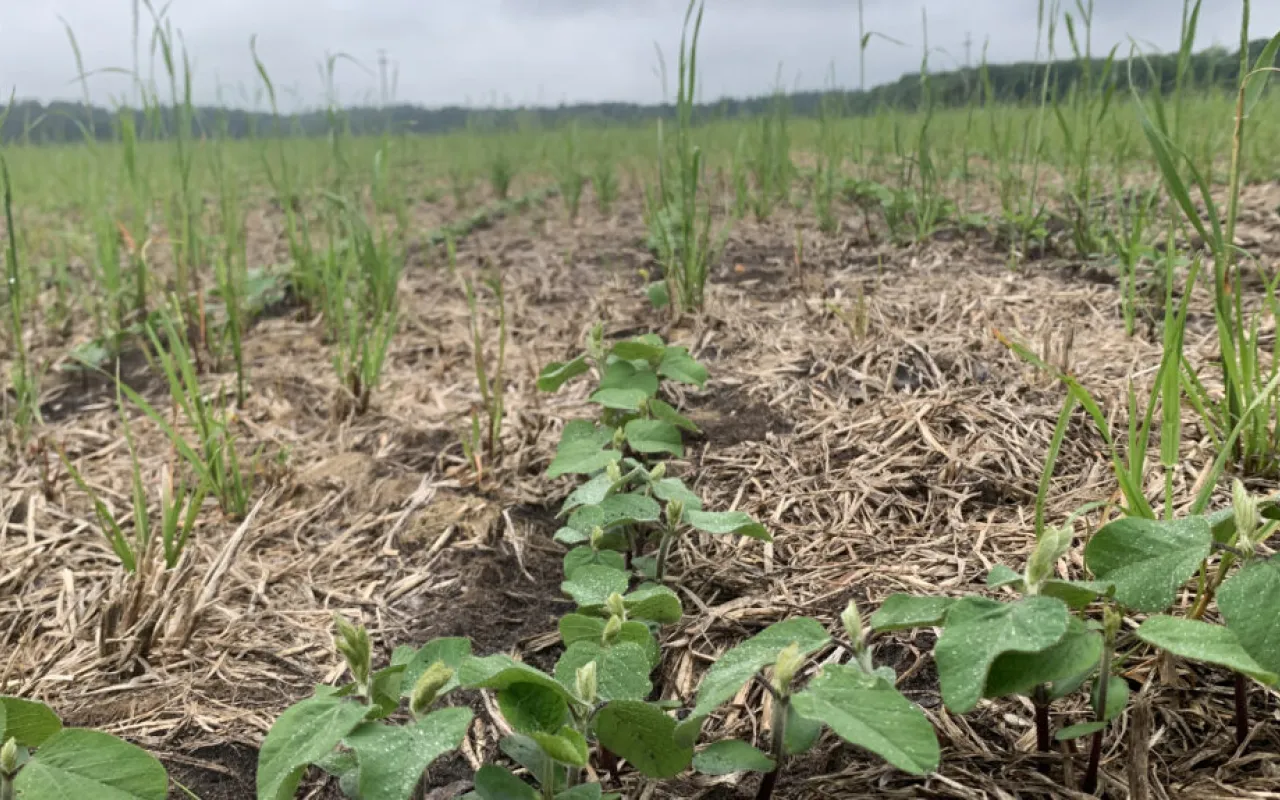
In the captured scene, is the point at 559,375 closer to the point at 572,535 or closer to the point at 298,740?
the point at 572,535

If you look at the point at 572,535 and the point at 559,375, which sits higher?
the point at 559,375

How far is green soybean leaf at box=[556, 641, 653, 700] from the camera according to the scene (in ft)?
2.38

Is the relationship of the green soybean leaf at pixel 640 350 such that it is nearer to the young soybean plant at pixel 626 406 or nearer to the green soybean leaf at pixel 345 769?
the young soybean plant at pixel 626 406

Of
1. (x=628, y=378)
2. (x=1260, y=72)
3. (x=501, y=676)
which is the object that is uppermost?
(x=1260, y=72)

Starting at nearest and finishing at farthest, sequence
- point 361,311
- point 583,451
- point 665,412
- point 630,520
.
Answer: point 630,520, point 583,451, point 665,412, point 361,311

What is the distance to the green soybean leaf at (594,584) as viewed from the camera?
892 mm

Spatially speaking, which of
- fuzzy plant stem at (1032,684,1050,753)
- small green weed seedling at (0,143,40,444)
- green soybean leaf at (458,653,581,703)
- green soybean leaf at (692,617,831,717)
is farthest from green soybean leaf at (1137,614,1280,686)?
small green weed seedling at (0,143,40,444)

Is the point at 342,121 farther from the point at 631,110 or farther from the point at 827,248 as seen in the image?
the point at 631,110

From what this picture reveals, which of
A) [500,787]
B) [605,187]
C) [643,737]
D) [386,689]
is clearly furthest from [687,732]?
[605,187]

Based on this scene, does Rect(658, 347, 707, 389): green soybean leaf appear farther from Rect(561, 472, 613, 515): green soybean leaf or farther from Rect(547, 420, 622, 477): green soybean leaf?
Rect(561, 472, 613, 515): green soybean leaf

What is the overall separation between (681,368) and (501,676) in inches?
32.2

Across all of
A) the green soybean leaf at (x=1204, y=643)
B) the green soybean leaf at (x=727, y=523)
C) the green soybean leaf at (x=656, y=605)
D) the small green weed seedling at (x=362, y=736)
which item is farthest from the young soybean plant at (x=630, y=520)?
the green soybean leaf at (x=1204, y=643)

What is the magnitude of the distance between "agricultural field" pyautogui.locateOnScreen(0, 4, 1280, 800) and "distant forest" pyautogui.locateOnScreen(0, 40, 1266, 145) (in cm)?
11

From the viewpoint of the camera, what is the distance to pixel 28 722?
0.67 metres
